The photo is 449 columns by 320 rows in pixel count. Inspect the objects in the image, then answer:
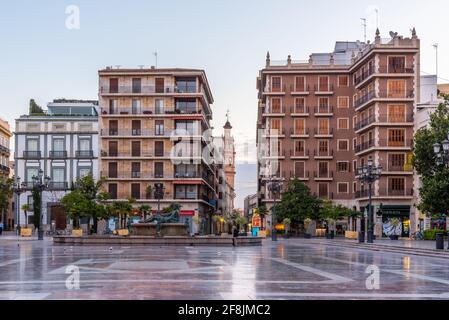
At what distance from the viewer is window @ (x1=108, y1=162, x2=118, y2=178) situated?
7788cm

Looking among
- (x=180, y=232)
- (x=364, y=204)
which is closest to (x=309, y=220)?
(x=364, y=204)

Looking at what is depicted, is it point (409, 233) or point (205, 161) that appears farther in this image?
point (205, 161)

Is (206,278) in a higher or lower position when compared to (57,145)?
lower

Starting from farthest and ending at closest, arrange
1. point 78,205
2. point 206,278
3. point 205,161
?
point 205,161
point 78,205
point 206,278

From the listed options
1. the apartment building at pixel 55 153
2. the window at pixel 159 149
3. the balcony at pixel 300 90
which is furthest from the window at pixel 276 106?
the apartment building at pixel 55 153

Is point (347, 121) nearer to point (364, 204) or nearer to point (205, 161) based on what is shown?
point (364, 204)

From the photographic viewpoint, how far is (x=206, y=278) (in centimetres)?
1791

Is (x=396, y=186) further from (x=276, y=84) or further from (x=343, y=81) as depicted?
(x=276, y=84)

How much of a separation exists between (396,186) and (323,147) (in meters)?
12.2

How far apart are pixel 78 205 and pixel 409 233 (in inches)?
1341

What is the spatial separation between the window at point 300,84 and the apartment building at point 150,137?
38.7ft

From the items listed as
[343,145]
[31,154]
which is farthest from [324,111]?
[31,154]

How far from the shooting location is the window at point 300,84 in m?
81.2

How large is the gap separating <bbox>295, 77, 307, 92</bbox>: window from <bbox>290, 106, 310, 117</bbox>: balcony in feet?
7.07
